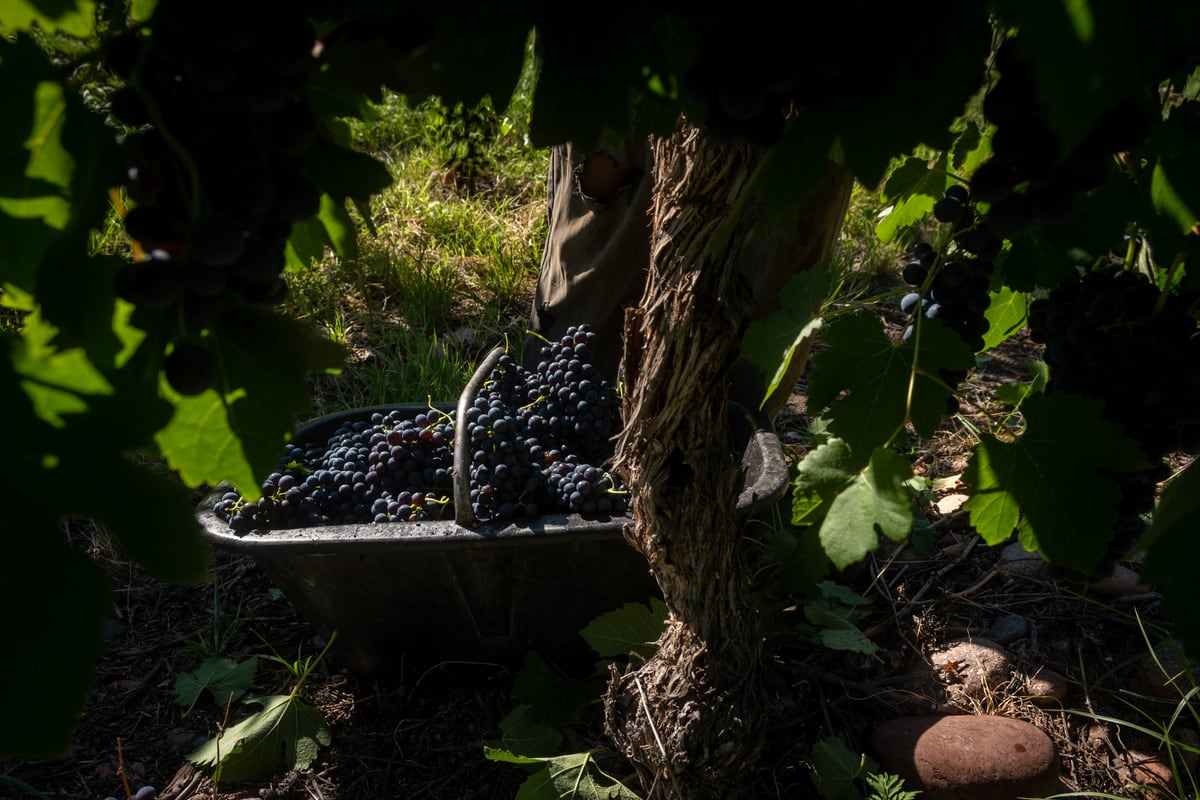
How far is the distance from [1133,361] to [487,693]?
5.03 ft

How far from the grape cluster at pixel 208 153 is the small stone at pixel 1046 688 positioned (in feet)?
6.07

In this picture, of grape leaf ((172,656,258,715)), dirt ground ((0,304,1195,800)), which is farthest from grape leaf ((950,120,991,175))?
grape leaf ((172,656,258,715))

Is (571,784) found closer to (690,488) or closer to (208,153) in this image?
(690,488)

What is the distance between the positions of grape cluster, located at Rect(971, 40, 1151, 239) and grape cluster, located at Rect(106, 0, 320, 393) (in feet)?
1.56

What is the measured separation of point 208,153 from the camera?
0.55 m

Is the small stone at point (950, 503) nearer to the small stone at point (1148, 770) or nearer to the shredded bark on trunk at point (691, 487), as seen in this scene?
the small stone at point (1148, 770)

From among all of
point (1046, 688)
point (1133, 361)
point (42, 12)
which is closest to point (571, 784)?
point (1046, 688)

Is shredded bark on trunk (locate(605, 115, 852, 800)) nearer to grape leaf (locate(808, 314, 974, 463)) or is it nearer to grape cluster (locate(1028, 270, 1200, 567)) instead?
grape leaf (locate(808, 314, 974, 463))

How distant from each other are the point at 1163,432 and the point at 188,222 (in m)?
0.98

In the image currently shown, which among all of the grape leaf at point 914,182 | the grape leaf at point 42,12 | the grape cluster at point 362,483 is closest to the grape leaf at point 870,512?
the grape leaf at point 914,182

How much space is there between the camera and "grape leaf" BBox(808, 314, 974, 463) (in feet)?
3.11

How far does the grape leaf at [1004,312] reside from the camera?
1308 millimetres

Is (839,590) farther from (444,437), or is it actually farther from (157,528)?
(157,528)

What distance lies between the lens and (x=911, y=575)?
2.24 metres
